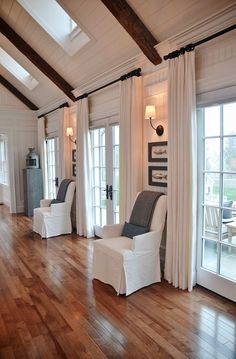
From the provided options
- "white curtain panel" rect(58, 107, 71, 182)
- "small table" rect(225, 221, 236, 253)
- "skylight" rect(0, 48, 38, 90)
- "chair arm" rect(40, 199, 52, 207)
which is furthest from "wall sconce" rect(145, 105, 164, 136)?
"skylight" rect(0, 48, 38, 90)

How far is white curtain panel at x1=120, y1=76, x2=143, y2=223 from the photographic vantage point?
3656 mm

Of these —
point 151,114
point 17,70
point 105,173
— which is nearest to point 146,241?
point 151,114

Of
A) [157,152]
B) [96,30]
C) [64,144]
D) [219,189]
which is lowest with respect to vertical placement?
[219,189]

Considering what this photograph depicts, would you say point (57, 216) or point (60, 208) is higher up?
point (60, 208)

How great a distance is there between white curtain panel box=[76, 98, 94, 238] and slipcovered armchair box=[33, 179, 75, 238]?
0.28 metres

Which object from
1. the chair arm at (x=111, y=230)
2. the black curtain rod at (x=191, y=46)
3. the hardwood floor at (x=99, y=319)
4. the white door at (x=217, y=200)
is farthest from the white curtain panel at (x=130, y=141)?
the hardwood floor at (x=99, y=319)

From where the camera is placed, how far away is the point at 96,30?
142 inches

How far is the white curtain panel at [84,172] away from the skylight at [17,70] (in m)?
2.07

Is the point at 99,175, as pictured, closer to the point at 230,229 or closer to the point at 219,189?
the point at 219,189

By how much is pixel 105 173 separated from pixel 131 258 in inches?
84.3

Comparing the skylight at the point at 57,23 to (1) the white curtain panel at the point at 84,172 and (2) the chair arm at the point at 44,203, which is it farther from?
(2) the chair arm at the point at 44,203

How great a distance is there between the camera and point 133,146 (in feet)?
12.2

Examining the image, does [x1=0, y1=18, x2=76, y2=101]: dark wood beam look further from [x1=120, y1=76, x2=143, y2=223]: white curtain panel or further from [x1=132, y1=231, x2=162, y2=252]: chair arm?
[x1=132, y1=231, x2=162, y2=252]: chair arm

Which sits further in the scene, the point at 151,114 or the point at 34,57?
the point at 34,57
